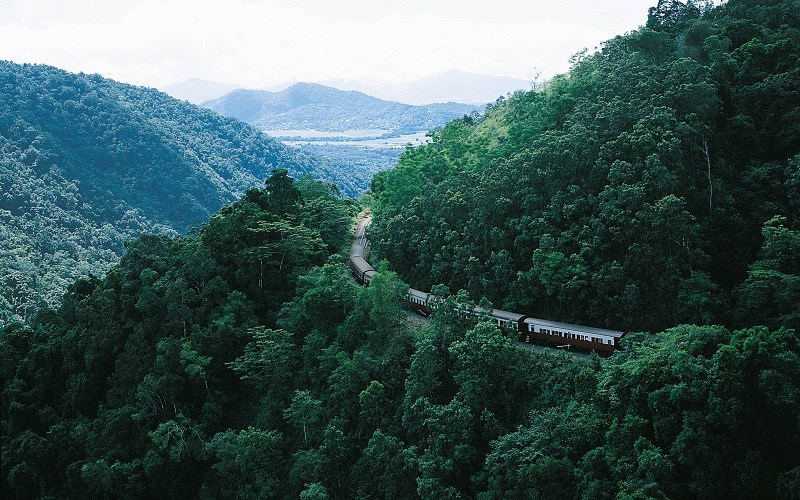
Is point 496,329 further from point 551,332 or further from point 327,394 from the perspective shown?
point 327,394

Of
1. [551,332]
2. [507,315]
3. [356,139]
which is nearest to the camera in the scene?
[551,332]

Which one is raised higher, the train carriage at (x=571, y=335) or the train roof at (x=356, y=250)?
the train roof at (x=356, y=250)

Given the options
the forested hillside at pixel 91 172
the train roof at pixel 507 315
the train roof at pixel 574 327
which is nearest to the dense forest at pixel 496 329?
the train roof at pixel 574 327

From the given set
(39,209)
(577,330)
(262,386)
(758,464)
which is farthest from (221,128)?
(758,464)

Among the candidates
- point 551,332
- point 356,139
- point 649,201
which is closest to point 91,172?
point 551,332

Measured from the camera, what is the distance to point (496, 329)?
2511 cm

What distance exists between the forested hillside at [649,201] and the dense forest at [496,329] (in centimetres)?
10

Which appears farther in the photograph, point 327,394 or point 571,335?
point 327,394

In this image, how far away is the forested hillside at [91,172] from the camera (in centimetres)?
7594

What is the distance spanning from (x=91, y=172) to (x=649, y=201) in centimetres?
8302

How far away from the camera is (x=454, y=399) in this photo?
2423cm

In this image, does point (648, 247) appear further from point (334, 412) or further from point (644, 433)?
point (334, 412)

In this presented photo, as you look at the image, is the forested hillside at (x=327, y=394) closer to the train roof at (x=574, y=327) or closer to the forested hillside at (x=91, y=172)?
the train roof at (x=574, y=327)

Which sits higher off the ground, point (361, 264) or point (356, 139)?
point (356, 139)
